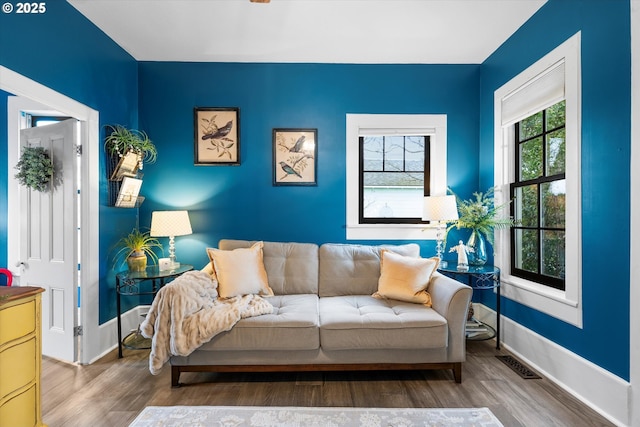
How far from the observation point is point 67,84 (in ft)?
8.34

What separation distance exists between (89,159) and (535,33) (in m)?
3.78

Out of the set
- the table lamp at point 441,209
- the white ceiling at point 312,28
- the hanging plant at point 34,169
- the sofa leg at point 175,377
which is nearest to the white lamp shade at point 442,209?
the table lamp at point 441,209

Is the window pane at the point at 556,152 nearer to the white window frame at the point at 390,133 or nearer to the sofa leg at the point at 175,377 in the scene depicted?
the white window frame at the point at 390,133

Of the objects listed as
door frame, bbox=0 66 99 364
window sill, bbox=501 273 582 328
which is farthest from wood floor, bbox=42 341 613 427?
window sill, bbox=501 273 582 328

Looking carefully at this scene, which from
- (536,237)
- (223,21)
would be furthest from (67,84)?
(536,237)

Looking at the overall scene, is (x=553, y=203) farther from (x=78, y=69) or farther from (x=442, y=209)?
(x=78, y=69)

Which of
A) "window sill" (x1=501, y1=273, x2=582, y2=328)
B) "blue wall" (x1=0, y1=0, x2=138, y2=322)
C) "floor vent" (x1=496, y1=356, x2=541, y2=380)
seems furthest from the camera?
→ "floor vent" (x1=496, y1=356, x2=541, y2=380)

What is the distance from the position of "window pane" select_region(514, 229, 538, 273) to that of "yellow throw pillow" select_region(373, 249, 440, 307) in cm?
85

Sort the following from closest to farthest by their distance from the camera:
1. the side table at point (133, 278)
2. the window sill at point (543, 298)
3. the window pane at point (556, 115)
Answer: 1. the window sill at point (543, 298)
2. the window pane at point (556, 115)
3. the side table at point (133, 278)

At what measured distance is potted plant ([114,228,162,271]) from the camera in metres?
3.02

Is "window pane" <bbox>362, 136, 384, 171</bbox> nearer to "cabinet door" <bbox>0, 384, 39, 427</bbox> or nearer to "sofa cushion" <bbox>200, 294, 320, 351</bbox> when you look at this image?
"sofa cushion" <bbox>200, 294, 320, 351</bbox>

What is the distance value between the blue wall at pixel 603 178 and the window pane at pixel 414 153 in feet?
4.73

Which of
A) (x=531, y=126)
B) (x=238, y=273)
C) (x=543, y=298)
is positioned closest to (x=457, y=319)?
(x=543, y=298)

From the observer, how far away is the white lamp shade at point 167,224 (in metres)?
3.07
